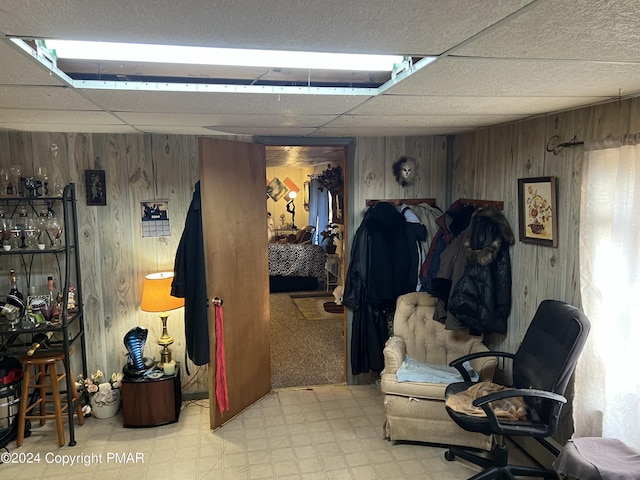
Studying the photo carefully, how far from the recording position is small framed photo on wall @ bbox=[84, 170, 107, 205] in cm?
337

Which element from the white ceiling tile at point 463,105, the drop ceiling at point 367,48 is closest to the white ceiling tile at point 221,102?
the drop ceiling at point 367,48

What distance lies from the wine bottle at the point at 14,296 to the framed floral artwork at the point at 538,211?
333 centimetres

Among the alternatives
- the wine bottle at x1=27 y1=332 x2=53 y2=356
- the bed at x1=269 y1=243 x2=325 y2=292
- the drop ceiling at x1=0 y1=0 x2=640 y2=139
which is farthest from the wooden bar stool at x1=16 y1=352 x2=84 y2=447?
the bed at x1=269 y1=243 x2=325 y2=292

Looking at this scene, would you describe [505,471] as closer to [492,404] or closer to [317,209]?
[492,404]

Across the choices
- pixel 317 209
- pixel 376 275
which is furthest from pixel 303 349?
pixel 317 209

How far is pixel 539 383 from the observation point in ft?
8.00

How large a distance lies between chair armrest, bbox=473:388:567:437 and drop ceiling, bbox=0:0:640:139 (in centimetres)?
139

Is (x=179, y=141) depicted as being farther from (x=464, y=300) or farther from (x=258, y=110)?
(x=464, y=300)

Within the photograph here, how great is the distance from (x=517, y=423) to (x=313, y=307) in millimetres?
4080

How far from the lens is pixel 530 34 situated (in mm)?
1200

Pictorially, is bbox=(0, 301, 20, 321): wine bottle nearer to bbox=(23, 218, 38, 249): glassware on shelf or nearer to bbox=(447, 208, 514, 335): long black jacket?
bbox=(23, 218, 38, 249): glassware on shelf

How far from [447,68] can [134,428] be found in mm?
3076

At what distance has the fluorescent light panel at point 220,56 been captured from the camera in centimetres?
141

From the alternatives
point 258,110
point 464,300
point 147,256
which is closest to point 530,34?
point 258,110
